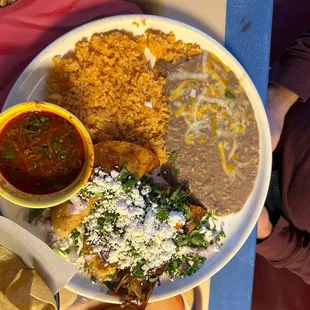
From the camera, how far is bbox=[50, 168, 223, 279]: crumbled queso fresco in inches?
58.0

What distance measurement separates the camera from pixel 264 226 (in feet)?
6.47

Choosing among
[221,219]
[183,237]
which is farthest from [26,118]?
[221,219]

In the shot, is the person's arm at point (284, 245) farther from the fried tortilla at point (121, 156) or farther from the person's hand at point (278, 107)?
the fried tortilla at point (121, 156)

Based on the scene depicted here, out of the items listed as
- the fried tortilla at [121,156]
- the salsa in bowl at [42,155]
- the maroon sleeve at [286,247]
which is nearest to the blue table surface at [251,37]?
the maroon sleeve at [286,247]

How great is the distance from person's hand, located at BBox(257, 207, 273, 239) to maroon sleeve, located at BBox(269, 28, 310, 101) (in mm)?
475

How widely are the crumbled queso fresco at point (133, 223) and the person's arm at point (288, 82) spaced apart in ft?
1.75

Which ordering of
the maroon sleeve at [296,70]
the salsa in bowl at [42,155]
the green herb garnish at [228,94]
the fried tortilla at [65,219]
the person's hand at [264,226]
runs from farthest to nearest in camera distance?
the person's hand at [264,226]
the maroon sleeve at [296,70]
the green herb garnish at [228,94]
the fried tortilla at [65,219]
the salsa in bowl at [42,155]

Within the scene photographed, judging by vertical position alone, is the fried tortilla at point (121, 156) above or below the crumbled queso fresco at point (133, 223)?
above

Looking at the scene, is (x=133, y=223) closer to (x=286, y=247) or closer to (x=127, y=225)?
(x=127, y=225)

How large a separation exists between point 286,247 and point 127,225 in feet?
2.70

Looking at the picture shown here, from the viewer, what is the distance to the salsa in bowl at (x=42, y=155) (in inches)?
53.7

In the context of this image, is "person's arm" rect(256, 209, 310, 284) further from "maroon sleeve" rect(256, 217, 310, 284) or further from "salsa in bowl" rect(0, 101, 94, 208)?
"salsa in bowl" rect(0, 101, 94, 208)

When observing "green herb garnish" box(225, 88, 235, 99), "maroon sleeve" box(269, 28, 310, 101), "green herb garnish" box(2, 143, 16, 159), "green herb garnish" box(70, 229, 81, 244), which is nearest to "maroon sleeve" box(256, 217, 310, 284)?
"maroon sleeve" box(269, 28, 310, 101)

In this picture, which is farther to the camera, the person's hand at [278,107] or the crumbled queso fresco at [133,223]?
the person's hand at [278,107]
